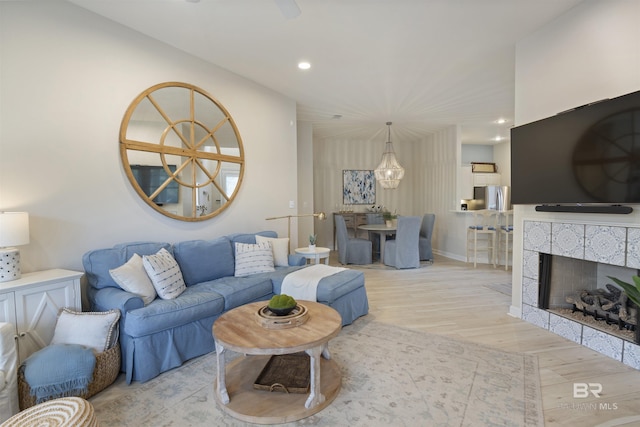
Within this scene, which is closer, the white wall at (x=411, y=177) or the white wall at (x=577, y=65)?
the white wall at (x=577, y=65)

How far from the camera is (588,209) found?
256 centimetres

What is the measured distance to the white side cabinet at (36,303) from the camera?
1.96 meters

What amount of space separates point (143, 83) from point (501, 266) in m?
6.34

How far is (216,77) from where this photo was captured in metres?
3.79

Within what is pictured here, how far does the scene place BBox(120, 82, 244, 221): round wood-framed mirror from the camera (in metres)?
3.04

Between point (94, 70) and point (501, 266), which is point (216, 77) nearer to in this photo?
point (94, 70)

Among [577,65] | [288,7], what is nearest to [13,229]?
[288,7]

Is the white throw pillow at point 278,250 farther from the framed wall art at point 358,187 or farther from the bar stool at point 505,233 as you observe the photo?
the framed wall art at point 358,187

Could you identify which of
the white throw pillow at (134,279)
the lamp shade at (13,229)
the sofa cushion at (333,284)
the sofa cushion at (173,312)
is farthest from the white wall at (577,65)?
the lamp shade at (13,229)

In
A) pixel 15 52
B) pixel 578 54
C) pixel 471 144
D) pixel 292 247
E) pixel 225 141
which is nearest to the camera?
pixel 15 52

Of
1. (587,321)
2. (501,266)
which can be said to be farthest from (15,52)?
(501,266)

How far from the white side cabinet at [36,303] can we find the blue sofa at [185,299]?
217mm

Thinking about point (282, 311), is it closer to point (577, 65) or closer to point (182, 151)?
point (182, 151)

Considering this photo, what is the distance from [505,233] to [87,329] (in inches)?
240
